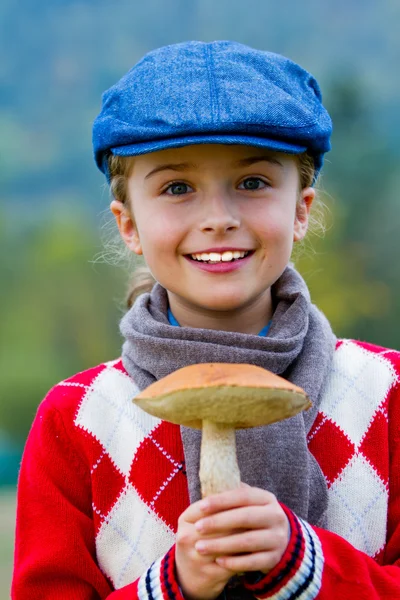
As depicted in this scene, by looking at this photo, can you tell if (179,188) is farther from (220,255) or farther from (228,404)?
(228,404)

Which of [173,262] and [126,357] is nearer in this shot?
[173,262]

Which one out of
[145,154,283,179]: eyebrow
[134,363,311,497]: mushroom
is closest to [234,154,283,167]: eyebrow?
[145,154,283,179]: eyebrow

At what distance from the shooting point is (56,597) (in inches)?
58.4

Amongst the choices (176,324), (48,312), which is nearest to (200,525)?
(176,324)

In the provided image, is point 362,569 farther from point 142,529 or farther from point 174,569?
point 142,529

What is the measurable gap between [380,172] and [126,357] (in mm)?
3741

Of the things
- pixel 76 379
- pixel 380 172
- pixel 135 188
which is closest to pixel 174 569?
pixel 76 379

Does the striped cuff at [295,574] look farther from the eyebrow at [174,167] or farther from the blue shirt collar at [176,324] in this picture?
the eyebrow at [174,167]

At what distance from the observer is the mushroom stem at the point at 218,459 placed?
107 cm

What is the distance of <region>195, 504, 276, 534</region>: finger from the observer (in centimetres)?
109

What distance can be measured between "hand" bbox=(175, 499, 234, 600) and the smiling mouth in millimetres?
545

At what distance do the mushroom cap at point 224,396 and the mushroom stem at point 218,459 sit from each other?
0.06 feet

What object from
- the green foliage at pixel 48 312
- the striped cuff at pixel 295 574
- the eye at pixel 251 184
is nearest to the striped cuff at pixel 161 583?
the striped cuff at pixel 295 574

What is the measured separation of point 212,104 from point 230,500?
0.75 metres
